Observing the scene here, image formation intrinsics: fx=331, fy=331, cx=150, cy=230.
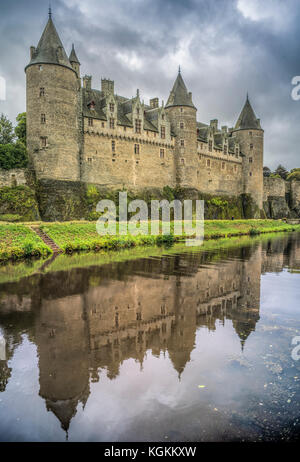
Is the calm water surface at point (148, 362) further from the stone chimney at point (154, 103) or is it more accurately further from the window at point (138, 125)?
the stone chimney at point (154, 103)

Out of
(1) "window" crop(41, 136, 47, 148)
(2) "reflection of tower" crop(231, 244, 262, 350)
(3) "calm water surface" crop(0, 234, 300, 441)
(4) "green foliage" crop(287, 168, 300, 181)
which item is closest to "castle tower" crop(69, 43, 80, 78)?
(1) "window" crop(41, 136, 47, 148)

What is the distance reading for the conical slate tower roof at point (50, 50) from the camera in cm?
2531

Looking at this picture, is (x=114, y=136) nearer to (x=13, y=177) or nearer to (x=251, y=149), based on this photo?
(x=13, y=177)

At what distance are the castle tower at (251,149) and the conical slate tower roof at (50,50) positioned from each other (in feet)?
91.5

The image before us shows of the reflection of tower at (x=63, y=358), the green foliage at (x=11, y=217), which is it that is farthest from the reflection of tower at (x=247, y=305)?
the green foliage at (x=11, y=217)

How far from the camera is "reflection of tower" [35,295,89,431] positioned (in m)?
4.34

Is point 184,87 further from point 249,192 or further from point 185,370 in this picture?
point 185,370

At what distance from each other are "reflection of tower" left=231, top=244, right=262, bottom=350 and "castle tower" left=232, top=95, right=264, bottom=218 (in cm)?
3520

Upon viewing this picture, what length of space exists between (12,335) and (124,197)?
2488 centimetres

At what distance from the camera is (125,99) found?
1388 inches

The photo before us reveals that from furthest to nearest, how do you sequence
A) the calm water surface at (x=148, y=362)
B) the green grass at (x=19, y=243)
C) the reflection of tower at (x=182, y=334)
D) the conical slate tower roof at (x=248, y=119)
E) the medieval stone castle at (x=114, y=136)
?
the conical slate tower roof at (x=248, y=119)
the medieval stone castle at (x=114, y=136)
the green grass at (x=19, y=243)
the reflection of tower at (x=182, y=334)
the calm water surface at (x=148, y=362)

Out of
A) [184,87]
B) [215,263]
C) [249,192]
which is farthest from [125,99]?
[215,263]

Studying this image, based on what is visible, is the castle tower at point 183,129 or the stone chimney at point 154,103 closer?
the castle tower at point 183,129

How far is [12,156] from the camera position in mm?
25125
